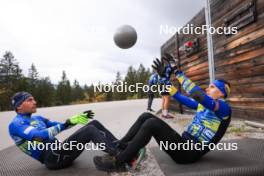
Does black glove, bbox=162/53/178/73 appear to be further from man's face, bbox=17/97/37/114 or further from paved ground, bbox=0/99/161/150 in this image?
paved ground, bbox=0/99/161/150

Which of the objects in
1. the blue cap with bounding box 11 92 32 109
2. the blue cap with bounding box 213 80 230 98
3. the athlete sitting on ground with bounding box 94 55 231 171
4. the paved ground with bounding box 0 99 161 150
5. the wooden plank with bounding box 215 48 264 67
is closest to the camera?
the athlete sitting on ground with bounding box 94 55 231 171

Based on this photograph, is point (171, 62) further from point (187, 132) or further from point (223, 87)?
point (187, 132)

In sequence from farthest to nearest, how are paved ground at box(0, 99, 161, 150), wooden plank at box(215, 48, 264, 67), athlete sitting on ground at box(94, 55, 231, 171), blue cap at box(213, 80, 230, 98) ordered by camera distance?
paved ground at box(0, 99, 161, 150) → wooden plank at box(215, 48, 264, 67) → blue cap at box(213, 80, 230, 98) → athlete sitting on ground at box(94, 55, 231, 171)

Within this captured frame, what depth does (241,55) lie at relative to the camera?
195 inches

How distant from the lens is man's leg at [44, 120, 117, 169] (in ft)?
8.13

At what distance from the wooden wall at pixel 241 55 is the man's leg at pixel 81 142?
127 inches

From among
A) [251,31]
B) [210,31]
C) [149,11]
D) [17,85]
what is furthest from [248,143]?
[17,85]

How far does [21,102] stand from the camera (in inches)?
100

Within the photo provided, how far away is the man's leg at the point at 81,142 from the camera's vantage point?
2.48m

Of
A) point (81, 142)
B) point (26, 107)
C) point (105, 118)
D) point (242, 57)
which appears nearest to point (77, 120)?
point (81, 142)

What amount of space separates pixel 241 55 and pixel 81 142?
12.7 feet

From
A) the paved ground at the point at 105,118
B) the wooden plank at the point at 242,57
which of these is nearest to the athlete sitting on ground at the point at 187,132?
the wooden plank at the point at 242,57

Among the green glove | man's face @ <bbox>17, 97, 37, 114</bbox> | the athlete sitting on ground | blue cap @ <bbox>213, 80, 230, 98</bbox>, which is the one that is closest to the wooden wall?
blue cap @ <bbox>213, 80, 230, 98</bbox>

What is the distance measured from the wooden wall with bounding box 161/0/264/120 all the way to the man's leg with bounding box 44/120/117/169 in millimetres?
3222
